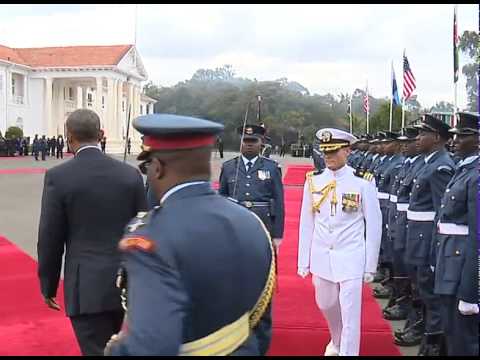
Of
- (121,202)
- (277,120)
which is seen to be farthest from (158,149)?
(277,120)

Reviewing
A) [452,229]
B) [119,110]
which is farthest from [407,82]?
[119,110]

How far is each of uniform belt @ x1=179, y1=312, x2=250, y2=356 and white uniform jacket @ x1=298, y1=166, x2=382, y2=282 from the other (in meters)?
2.83

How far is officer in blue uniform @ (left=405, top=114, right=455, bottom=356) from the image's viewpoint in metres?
4.82

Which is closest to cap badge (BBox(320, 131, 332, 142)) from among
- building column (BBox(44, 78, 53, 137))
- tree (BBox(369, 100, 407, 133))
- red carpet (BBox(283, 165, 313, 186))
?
red carpet (BBox(283, 165, 313, 186))

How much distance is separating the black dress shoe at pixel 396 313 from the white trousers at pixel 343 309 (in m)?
1.39

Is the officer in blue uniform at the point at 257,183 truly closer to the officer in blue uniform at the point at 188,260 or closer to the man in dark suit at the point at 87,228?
the man in dark suit at the point at 87,228

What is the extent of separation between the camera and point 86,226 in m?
3.26

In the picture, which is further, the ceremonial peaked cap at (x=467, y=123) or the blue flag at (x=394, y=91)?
the blue flag at (x=394, y=91)

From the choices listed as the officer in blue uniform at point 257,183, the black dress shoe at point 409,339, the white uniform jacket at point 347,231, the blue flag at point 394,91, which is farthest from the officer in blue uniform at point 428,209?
the blue flag at point 394,91

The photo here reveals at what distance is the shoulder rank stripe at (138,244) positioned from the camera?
5.60ft

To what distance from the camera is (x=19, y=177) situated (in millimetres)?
24109

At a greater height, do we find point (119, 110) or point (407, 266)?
point (119, 110)

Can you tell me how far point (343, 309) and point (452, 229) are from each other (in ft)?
3.51

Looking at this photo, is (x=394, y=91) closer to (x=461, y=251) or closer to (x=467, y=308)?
(x=461, y=251)
